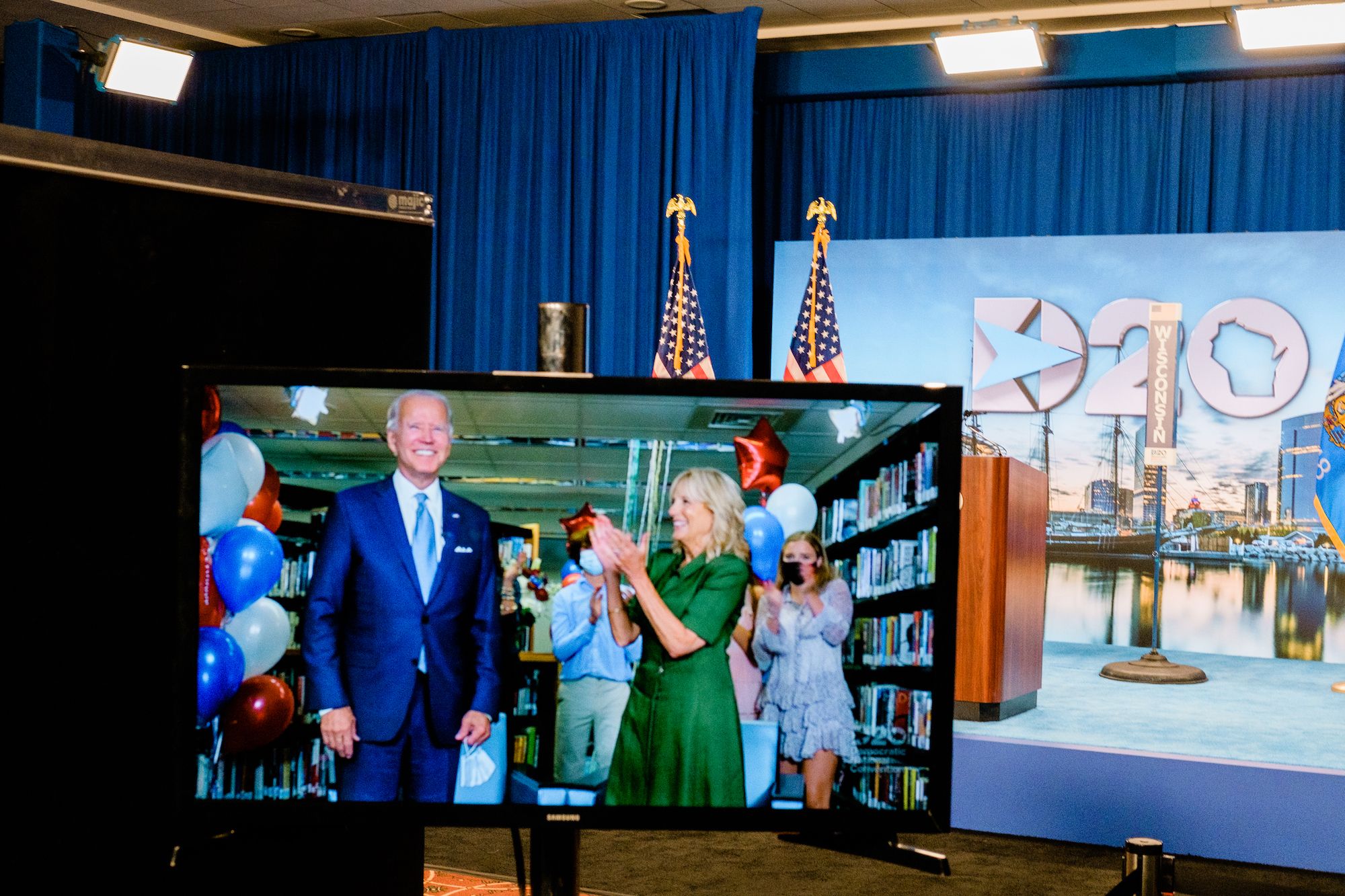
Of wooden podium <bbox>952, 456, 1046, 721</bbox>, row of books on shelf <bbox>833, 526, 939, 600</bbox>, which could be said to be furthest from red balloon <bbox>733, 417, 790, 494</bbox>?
wooden podium <bbox>952, 456, 1046, 721</bbox>

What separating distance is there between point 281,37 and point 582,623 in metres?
6.38

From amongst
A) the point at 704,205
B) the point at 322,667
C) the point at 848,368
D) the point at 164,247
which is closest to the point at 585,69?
the point at 704,205

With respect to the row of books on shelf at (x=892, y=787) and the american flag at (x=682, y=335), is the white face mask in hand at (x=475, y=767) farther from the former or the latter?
the american flag at (x=682, y=335)

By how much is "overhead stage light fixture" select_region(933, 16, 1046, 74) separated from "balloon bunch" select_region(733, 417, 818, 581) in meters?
4.62

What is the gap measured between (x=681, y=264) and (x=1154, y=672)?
2.73 meters

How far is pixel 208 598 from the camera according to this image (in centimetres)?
140

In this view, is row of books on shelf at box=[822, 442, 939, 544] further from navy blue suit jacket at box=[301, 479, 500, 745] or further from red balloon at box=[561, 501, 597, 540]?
navy blue suit jacket at box=[301, 479, 500, 745]

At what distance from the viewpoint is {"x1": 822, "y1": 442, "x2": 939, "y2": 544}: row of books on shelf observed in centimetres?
137

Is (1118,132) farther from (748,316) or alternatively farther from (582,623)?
(582,623)

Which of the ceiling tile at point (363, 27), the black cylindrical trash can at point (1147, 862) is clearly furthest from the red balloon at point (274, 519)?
the ceiling tile at point (363, 27)

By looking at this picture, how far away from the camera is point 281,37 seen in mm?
6949

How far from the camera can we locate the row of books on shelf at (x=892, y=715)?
136cm

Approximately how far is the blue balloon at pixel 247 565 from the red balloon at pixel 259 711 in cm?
8

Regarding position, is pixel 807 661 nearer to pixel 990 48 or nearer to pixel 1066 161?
pixel 990 48
